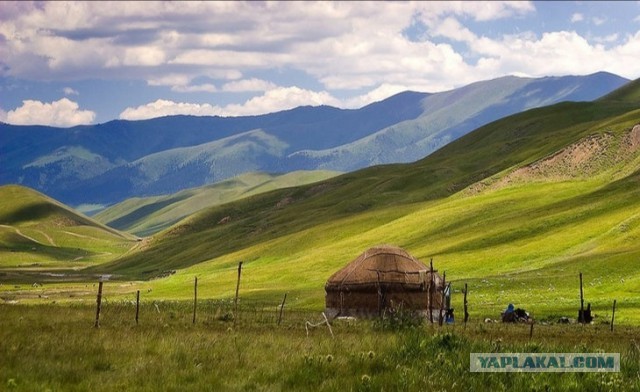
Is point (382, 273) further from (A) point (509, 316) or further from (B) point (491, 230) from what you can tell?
(B) point (491, 230)

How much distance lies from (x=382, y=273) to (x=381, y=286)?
1.08 metres

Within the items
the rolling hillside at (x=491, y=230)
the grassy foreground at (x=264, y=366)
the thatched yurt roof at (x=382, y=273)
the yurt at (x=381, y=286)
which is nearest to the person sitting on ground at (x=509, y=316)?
the yurt at (x=381, y=286)

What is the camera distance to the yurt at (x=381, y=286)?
177ft

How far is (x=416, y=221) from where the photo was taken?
414ft

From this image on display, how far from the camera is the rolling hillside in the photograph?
74.2 m

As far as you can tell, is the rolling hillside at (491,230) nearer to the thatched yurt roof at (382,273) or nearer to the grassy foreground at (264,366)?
the thatched yurt roof at (382,273)

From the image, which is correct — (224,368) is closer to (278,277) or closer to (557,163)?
(278,277)

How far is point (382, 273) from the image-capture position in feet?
180

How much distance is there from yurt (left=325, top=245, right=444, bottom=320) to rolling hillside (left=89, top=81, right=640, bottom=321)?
958 cm

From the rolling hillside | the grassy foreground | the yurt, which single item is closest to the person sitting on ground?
the yurt

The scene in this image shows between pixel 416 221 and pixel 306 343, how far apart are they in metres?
108

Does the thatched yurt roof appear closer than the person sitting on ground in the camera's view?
No

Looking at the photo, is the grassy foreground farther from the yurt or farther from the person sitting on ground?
the yurt

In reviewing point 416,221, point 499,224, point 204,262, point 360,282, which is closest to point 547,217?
point 499,224
